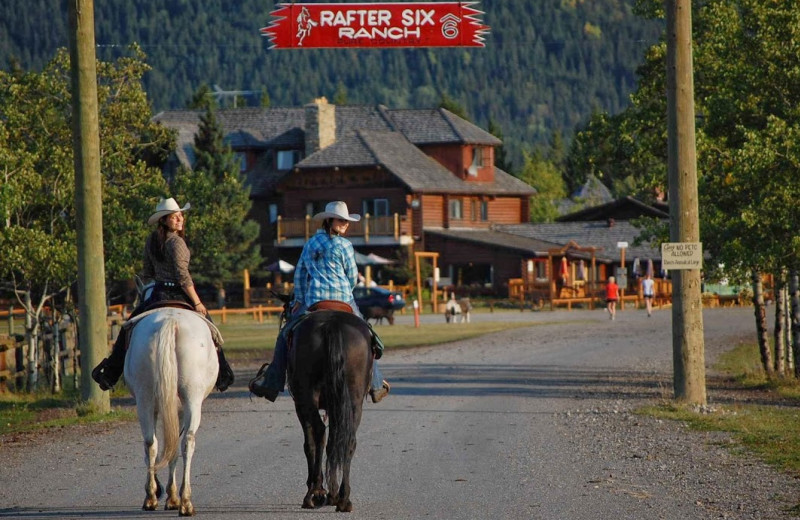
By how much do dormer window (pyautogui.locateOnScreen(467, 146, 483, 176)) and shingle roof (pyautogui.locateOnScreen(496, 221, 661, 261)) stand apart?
4049 mm

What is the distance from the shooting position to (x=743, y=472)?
43.9 ft

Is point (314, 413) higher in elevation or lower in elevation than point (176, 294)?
lower

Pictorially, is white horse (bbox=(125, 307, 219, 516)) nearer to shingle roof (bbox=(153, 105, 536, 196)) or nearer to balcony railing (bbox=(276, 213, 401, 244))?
balcony railing (bbox=(276, 213, 401, 244))

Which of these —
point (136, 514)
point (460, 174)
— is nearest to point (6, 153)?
point (136, 514)

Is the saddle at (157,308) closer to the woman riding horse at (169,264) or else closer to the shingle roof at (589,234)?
the woman riding horse at (169,264)

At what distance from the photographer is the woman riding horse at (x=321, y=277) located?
1216 cm

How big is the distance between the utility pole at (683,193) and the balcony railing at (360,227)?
2230 inches

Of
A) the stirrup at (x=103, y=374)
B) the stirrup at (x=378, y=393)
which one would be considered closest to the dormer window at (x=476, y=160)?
the stirrup at (x=103, y=374)

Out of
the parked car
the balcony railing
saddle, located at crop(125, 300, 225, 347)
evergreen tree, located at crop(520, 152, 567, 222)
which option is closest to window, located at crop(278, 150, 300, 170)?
the balcony railing

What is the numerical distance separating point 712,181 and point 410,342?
57.1ft

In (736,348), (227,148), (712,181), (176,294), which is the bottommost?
(736,348)

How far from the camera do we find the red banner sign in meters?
25.0

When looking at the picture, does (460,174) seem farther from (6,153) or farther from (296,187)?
(6,153)

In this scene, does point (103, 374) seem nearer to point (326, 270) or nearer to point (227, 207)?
point (326, 270)
